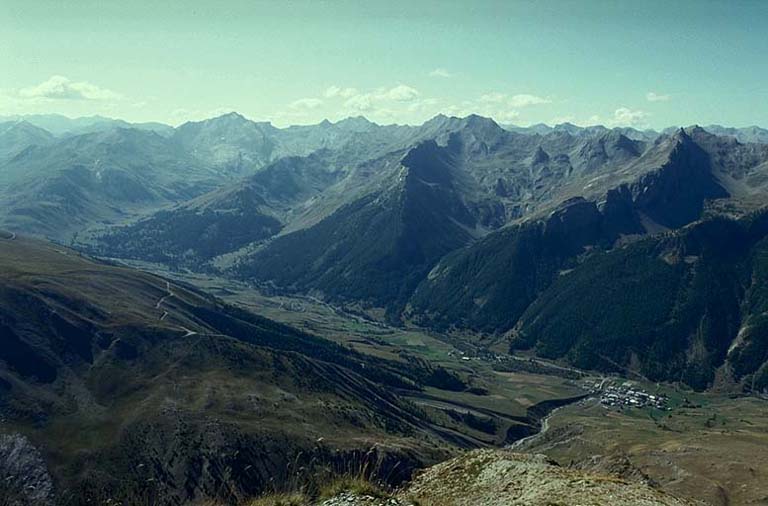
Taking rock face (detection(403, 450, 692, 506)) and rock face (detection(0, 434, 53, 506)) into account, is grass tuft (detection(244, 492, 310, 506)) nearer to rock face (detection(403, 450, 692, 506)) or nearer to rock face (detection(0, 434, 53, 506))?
rock face (detection(403, 450, 692, 506))

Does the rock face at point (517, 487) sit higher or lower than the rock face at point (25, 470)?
higher

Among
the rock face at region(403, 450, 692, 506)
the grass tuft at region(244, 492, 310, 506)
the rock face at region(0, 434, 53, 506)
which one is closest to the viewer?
the grass tuft at region(244, 492, 310, 506)

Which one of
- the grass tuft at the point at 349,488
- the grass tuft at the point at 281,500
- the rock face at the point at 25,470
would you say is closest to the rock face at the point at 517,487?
the grass tuft at the point at 349,488

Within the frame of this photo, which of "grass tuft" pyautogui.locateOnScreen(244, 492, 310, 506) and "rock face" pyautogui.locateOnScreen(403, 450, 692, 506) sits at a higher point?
"grass tuft" pyautogui.locateOnScreen(244, 492, 310, 506)

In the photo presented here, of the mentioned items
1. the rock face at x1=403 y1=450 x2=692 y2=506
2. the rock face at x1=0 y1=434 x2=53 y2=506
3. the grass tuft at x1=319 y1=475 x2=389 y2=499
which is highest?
the grass tuft at x1=319 y1=475 x2=389 y2=499

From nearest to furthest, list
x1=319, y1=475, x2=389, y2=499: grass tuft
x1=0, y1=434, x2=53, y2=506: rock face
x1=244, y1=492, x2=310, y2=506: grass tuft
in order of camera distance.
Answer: x1=244, y1=492, x2=310, y2=506: grass tuft < x1=319, y1=475, x2=389, y2=499: grass tuft < x1=0, y1=434, x2=53, y2=506: rock face

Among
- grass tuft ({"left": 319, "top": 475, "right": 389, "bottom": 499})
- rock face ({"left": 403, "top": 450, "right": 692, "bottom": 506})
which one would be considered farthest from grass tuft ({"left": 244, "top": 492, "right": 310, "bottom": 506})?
rock face ({"left": 403, "top": 450, "right": 692, "bottom": 506})

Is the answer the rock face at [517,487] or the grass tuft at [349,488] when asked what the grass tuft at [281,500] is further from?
the rock face at [517,487]

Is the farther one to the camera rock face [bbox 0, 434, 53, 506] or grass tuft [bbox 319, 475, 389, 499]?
rock face [bbox 0, 434, 53, 506]
